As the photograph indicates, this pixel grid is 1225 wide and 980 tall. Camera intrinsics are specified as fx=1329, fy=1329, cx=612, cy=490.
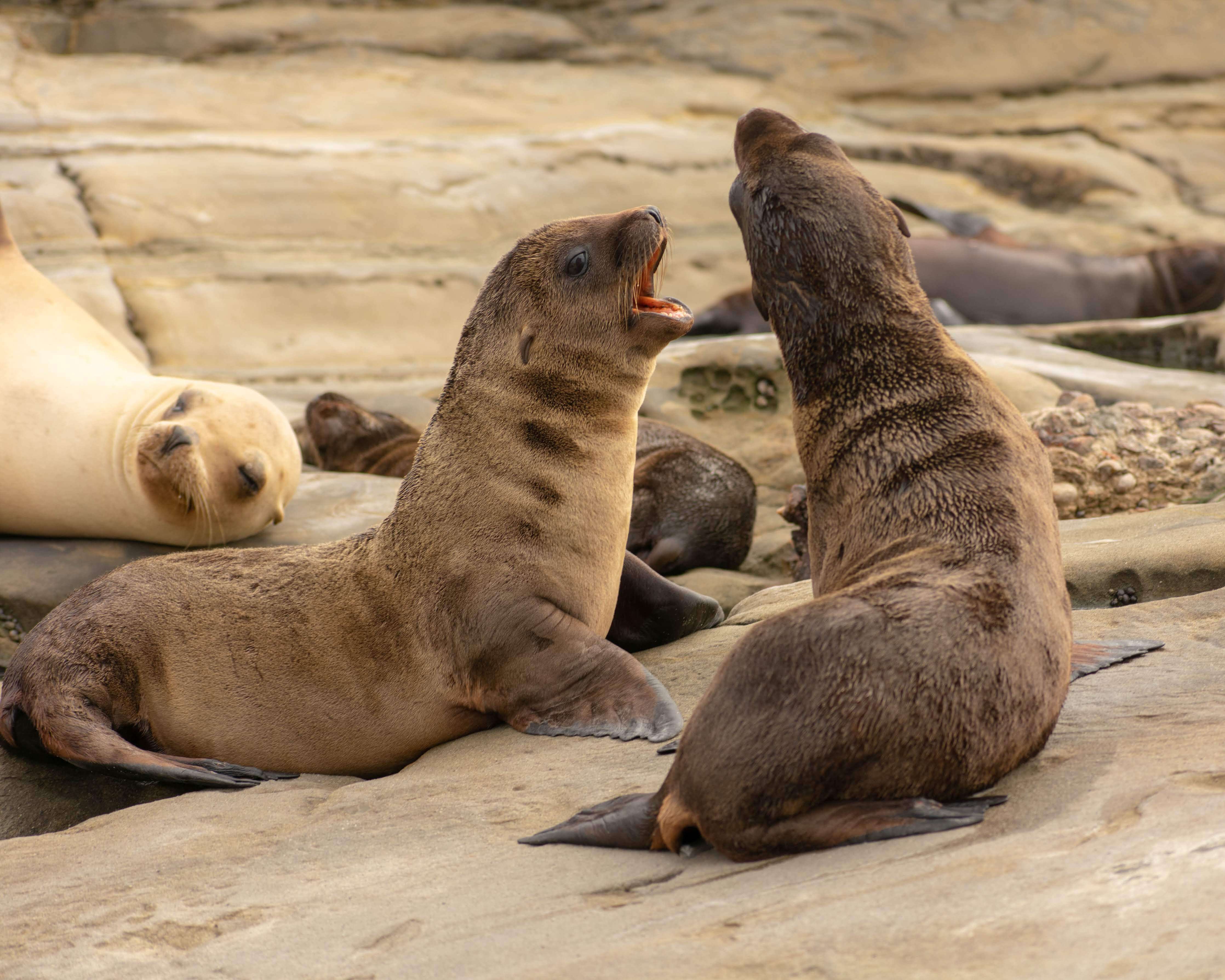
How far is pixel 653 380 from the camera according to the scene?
847 cm

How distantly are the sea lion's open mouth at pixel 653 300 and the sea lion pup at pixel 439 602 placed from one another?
1 cm

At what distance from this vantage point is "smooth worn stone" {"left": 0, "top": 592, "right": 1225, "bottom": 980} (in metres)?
2.00

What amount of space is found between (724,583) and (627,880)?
12.2 feet

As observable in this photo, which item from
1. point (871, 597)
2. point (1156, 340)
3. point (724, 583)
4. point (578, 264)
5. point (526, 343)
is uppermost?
point (578, 264)

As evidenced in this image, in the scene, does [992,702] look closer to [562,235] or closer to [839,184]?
[839,184]

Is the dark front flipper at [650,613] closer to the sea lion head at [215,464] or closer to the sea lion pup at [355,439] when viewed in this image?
the sea lion head at [215,464]

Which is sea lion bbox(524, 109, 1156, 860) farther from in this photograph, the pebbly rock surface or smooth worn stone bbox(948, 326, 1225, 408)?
smooth worn stone bbox(948, 326, 1225, 408)

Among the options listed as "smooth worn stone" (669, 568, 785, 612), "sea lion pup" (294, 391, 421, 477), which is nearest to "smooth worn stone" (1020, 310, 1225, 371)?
"smooth worn stone" (669, 568, 785, 612)

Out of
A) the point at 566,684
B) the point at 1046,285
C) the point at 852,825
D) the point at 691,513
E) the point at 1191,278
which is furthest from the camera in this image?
the point at 1191,278

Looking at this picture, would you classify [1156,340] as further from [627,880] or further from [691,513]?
[627,880]

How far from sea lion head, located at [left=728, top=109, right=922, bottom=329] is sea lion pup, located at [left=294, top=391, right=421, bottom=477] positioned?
4.94m

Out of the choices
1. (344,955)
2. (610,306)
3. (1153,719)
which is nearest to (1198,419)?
(610,306)

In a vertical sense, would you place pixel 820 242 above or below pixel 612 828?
above

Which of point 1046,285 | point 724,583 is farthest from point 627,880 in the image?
point 1046,285
